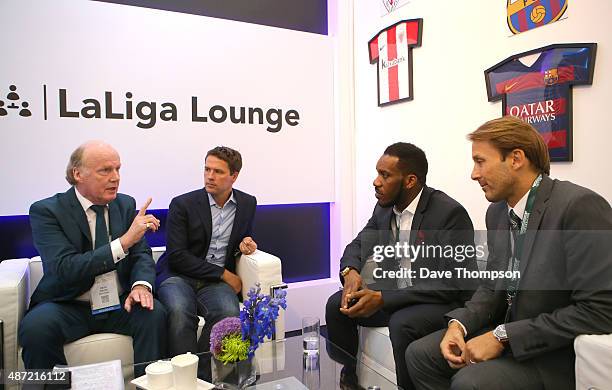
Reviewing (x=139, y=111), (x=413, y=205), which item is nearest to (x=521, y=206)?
(x=413, y=205)

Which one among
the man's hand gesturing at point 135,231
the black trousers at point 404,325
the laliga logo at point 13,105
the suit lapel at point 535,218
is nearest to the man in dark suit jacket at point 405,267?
the black trousers at point 404,325

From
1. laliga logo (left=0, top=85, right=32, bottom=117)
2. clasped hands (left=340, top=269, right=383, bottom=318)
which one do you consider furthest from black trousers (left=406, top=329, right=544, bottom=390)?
laliga logo (left=0, top=85, right=32, bottom=117)

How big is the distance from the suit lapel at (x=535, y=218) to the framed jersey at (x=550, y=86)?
748 millimetres

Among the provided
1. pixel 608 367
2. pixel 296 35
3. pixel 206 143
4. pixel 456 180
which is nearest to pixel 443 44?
pixel 456 180

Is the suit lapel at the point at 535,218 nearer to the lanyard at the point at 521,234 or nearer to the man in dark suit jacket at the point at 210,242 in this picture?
the lanyard at the point at 521,234

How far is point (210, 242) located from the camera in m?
3.09

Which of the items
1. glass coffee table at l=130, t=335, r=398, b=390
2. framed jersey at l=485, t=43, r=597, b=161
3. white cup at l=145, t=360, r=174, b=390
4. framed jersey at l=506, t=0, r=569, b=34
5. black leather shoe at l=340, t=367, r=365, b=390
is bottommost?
black leather shoe at l=340, t=367, r=365, b=390

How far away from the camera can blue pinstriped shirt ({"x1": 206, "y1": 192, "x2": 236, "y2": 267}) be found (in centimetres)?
311

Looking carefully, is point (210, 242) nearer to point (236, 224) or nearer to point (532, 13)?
point (236, 224)

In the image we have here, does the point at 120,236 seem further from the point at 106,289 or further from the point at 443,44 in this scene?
the point at 443,44

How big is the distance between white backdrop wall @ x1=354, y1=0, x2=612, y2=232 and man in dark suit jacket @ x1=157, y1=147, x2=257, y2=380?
1.49m

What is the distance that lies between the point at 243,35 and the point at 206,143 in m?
1.00

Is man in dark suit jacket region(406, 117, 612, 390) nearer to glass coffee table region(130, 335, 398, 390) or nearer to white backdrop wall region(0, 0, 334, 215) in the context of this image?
glass coffee table region(130, 335, 398, 390)

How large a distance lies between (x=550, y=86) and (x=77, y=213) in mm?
2820
